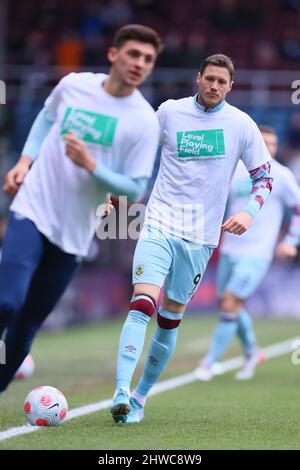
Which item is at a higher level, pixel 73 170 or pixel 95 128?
pixel 95 128

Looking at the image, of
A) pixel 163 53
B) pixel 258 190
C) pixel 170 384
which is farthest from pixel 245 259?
pixel 163 53

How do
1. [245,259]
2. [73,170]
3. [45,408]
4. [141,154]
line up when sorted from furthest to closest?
1. [245,259]
2. [73,170]
3. [45,408]
4. [141,154]

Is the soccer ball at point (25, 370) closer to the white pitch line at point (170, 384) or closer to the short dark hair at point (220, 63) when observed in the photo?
the white pitch line at point (170, 384)

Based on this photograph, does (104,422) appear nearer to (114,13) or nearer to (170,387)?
(170,387)

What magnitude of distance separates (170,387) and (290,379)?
1.59 meters

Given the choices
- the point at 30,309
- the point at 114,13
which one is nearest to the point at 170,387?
the point at 30,309

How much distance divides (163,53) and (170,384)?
43.7 feet

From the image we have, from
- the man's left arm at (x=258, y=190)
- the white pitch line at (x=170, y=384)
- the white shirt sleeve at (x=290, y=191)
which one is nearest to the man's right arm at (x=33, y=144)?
the man's left arm at (x=258, y=190)

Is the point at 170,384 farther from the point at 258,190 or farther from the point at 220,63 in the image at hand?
the point at 220,63

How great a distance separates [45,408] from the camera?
23.5 ft

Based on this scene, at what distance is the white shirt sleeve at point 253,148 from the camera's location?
766cm

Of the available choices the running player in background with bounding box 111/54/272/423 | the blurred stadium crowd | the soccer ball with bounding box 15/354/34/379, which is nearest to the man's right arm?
the running player in background with bounding box 111/54/272/423

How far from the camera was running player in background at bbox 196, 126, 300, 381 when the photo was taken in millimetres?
11547

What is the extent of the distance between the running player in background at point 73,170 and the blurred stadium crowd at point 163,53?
12.2 metres
